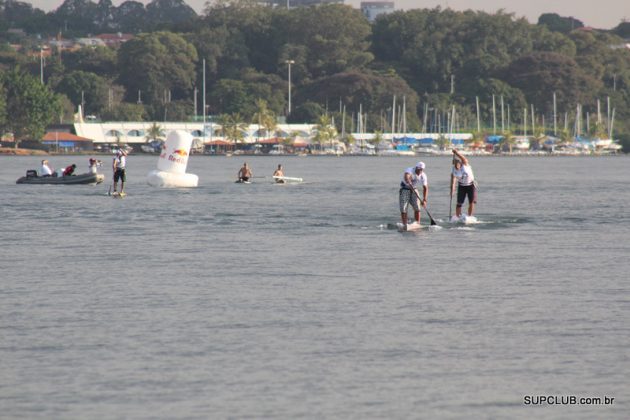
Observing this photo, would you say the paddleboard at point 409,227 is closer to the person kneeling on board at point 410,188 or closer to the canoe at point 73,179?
the person kneeling on board at point 410,188

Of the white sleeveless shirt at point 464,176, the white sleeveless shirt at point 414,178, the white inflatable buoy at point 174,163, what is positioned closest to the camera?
the white sleeveless shirt at point 414,178

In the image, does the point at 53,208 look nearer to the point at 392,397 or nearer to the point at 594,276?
the point at 594,276

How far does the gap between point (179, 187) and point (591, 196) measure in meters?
19.7

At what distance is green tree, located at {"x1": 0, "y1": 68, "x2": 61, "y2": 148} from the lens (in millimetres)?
196375

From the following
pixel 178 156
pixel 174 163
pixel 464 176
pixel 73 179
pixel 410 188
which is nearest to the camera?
pixel 410 188

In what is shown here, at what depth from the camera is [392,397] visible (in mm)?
15602

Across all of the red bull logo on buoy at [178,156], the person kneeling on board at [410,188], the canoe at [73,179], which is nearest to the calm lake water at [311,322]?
the person kneeling on board at [410,188]

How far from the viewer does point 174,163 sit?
6359 cm

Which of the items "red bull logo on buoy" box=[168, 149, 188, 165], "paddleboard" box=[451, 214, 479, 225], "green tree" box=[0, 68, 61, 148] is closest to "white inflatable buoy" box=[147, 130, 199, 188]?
"red bull logo on buoy" box=[168, 149, 188, 165]

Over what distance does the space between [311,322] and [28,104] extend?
7134 inches

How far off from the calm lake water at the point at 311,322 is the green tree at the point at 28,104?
160 metres

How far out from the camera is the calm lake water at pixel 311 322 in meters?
15.6

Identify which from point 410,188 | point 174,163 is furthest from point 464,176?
point 174,163

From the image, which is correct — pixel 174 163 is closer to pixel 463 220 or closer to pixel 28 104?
pixel 463 220
